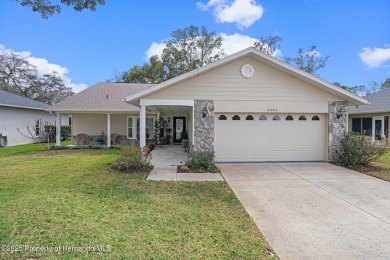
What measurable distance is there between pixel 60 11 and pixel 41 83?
120 ft

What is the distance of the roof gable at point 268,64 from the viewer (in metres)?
9.63

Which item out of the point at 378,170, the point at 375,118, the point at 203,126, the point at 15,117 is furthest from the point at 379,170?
the point at 15,117

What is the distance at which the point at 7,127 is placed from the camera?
60.3 ft

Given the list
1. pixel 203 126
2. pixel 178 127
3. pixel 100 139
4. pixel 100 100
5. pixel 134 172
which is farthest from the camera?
pixel 178 127

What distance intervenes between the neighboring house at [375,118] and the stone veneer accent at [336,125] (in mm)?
7579

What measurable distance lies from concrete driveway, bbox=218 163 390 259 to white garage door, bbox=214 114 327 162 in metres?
1.87

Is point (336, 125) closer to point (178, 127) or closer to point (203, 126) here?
point (203, 126)

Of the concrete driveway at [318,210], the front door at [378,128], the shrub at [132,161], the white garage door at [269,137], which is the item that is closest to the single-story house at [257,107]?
the white garage door at [269,137]

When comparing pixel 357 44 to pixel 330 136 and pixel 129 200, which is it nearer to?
pixel 330 136

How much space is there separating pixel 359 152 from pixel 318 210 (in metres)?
5.94

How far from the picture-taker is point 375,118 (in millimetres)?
17219

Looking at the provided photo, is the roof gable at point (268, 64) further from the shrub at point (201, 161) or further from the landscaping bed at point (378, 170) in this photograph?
the shrub at point (201, 161)

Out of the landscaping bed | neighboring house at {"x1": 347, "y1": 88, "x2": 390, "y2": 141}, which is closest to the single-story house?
the landscaping bed

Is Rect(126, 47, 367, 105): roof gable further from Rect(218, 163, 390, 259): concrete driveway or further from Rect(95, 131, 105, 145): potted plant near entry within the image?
Rect(95, 131, 105, 145): potted plant near entry
